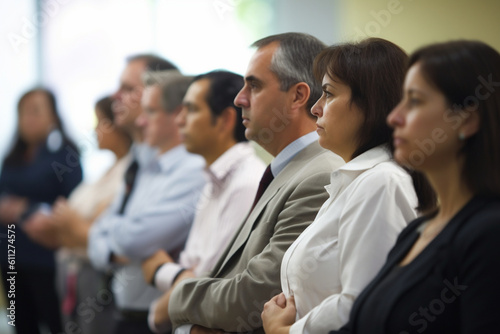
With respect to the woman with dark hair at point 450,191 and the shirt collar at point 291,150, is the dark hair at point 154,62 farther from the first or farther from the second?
the woman with dark hair at point 450,191

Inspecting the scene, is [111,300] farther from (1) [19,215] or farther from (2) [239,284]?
(2) [239,284]

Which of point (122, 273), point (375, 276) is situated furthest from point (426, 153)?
point (122, 273)

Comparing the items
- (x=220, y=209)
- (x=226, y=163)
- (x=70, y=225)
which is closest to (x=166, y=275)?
(x=220, y=209)

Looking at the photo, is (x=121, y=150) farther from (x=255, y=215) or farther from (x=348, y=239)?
(x=348, y=239)

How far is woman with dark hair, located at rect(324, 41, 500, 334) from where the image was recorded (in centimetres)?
116

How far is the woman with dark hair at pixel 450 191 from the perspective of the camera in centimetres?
116

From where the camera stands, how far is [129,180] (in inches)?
144

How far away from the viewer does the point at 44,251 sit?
13.9 feet

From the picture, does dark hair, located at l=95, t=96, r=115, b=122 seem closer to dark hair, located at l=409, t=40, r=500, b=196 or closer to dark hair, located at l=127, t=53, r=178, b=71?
dark hair, located at l=127, t=53, r=178, b=71

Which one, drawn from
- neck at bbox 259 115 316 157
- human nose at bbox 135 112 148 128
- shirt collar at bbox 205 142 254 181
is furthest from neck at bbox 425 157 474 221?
human nose at bbox 135 112 148 128

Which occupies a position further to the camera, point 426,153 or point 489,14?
point 489,14

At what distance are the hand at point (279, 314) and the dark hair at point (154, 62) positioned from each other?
2276 millimetres

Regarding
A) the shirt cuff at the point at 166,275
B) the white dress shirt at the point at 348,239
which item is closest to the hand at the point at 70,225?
the shirt cuff at the point at 166,275

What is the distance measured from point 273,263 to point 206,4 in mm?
3835
